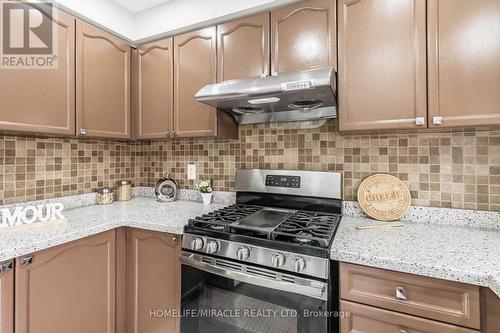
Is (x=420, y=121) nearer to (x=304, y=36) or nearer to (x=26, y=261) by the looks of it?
(x=304, y=36)

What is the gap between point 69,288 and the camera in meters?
1.30

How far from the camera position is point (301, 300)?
1061mm

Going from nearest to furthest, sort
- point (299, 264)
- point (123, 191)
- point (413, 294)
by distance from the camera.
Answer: point (413, 294)
point (299, 264)
point (123, 191)

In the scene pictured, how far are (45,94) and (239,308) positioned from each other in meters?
1.57

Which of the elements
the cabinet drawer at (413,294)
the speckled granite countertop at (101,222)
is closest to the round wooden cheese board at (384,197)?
the cabinet drawer at (413,294)

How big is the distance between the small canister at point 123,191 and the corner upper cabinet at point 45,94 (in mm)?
660

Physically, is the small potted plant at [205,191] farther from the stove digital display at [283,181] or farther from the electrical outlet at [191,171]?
the stove digital display at [283,181]

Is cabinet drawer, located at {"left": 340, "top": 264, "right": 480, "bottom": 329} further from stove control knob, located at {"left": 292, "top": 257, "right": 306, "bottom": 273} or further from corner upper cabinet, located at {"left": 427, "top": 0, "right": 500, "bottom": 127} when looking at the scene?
corner upper cabinet, located at {"left": 427, "top": 0, "right": 500, "bottom": 127}

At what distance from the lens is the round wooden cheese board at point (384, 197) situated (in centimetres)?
148

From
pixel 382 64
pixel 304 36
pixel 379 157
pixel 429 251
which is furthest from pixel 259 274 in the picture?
pixel 304 36

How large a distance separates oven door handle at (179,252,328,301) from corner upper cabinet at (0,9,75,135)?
108cm

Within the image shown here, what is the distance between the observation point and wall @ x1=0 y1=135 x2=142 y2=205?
158 cm

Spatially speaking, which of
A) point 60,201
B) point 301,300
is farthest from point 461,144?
point 60,201

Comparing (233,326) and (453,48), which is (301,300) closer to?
(233,326)
